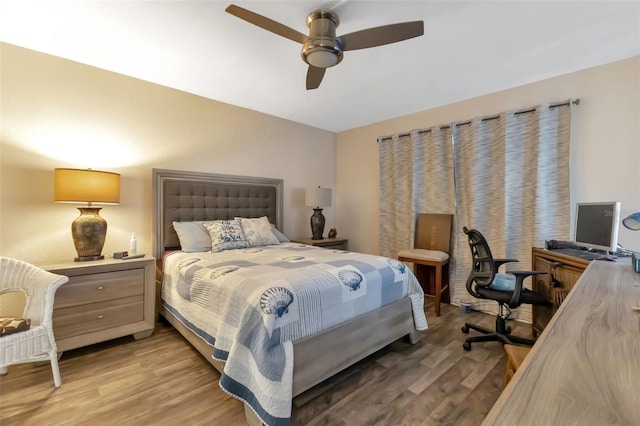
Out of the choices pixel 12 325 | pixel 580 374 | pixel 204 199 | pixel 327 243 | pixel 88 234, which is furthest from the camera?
pixel 327 243

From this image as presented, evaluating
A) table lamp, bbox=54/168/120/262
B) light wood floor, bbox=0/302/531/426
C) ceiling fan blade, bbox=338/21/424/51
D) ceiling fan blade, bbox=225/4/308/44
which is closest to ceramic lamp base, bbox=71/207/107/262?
table lamp, bbox=54/168/120/262

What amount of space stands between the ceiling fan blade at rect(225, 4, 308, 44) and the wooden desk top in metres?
1.96

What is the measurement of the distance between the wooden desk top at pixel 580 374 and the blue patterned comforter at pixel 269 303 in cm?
113

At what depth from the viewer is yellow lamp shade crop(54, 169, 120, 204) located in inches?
86.4

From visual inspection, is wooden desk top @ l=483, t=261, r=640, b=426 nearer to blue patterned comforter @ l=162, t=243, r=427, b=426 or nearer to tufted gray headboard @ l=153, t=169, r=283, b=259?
blue patterned comforter @ l=162, t=243, r=427, b=426

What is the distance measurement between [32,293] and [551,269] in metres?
3.79

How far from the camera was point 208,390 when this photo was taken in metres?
1.78

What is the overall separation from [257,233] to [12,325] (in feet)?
6.33

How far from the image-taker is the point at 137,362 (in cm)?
210

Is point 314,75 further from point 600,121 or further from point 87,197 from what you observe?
point 600,121

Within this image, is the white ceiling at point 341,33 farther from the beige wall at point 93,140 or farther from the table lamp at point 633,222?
the table lamp at point 633,222

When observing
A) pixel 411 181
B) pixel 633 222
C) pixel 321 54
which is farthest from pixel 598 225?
pixel 321 54

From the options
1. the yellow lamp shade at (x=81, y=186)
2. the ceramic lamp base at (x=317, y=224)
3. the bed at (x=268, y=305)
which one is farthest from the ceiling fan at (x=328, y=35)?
the ceramic lamp base at (x=317, y=224)

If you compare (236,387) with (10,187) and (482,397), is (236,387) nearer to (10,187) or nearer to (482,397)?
(482,397)
